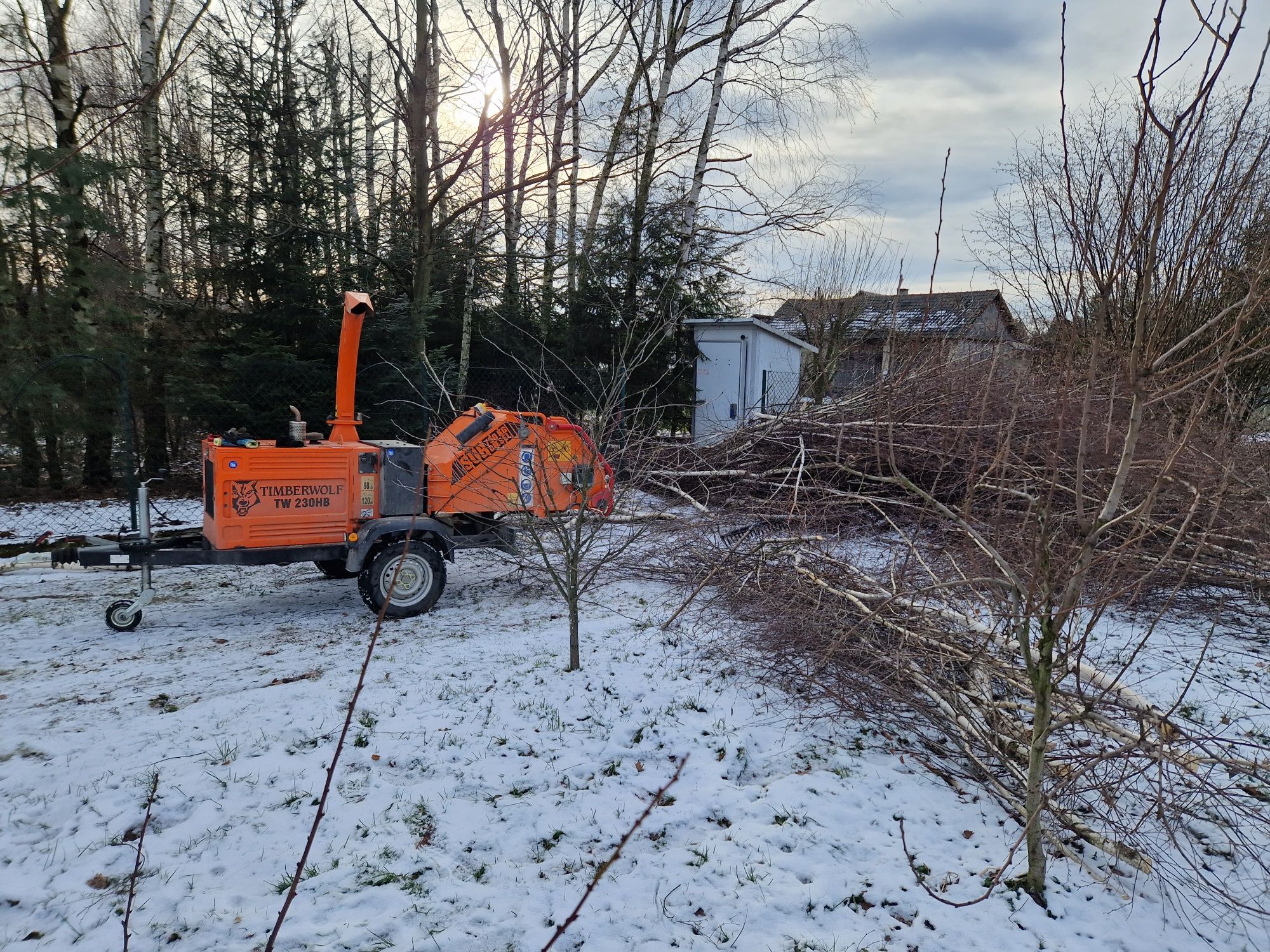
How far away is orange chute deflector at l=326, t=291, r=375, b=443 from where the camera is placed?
5.63 meters

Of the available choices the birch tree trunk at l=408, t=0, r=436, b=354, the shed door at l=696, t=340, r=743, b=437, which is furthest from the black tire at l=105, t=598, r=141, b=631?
the shed door at l=696, t=340, r=743, b=437

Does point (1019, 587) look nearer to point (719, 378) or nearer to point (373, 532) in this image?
point (373, 532)

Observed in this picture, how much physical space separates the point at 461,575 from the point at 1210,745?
6038 mm

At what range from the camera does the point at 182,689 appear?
4.48m

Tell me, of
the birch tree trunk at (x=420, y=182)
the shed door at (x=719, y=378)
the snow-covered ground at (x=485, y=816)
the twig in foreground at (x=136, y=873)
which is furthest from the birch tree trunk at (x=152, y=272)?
the twig in foreground at (x=136, y=873)

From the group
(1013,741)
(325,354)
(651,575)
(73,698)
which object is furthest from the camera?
(325,354)

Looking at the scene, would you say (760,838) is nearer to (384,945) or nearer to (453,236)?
(384,945)

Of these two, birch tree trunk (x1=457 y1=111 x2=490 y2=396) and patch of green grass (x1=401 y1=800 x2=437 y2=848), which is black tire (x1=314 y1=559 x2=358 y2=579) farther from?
birch tree trunk (x1=457 y1=111 x2=490 y2=396)

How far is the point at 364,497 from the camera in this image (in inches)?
230

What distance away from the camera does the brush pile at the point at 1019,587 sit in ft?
8.70

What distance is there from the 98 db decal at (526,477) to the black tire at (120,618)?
10.2ft

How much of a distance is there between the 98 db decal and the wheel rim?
99cm

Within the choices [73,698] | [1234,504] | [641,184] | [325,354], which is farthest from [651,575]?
[641,184]

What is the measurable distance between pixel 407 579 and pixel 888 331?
4.15 m
